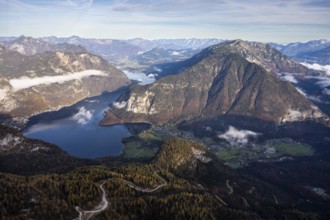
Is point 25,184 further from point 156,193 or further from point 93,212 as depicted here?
point 156,193

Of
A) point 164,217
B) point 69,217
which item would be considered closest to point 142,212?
point 164,217

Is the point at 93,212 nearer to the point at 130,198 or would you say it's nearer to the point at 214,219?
the point at 130,198

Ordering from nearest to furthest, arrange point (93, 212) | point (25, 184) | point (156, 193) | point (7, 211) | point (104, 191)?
point (7, 211), point (93, 212), point (25, 184), point (104, 191), point (156, 193)

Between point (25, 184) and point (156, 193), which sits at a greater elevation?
point (25, 184)

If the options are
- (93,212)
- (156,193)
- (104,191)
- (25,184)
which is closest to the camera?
(93,212)

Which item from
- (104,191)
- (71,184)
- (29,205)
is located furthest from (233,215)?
(29,205)

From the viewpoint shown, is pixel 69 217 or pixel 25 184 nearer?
pixel 69 217

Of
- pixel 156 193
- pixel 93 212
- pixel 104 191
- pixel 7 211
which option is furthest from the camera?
pixel 156 193

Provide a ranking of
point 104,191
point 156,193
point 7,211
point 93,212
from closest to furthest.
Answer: point 7,211
point 93,212
point 104,191
point 156,193

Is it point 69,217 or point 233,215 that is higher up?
point 69,217
